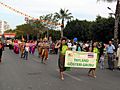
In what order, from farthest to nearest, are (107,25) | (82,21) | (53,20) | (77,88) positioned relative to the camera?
(82,21) → (53,20) → (107,25) → (77,88)

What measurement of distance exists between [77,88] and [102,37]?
4916 centimetres

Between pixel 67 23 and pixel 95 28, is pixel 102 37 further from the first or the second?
pixel 67 23

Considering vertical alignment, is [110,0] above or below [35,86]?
above

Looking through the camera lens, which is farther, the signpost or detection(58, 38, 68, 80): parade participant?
the signpost

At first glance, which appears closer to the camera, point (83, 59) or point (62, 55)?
point (62, 55)

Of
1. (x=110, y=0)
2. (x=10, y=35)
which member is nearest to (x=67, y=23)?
(x=10, y=35)

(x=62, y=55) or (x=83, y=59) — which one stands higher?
(x=62, y=55)

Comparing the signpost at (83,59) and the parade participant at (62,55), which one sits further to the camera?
the signpost at (83,59)

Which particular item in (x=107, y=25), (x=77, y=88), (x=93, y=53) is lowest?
(x=77, y=88)

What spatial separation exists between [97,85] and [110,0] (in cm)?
1986

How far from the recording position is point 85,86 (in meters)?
11.9

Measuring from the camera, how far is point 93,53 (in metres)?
15.8

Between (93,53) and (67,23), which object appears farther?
(67,23)

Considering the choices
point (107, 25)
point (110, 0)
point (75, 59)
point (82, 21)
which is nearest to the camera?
point (75, 59)
